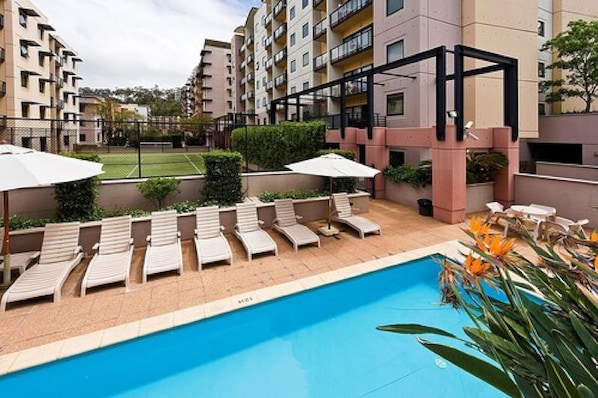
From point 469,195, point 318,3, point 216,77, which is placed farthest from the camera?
point 216,77

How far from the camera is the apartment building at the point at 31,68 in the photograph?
102ft

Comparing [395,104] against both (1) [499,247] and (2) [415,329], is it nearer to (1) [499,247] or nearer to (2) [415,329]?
(1) [499,247]

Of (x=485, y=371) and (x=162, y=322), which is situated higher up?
(x=485, y=371)

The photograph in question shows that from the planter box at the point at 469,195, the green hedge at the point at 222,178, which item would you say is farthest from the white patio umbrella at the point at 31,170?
the planter box at the point at 469,195

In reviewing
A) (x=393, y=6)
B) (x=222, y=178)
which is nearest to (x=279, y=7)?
(x=393, y=6)

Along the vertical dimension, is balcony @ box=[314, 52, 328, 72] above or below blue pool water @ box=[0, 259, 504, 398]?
above

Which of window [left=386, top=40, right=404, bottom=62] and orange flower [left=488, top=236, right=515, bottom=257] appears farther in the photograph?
window [left=386, top=40, right=404, bottom=62]

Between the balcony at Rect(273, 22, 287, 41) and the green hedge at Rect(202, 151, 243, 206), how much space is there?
30242 millimetres

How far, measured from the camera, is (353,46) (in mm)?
23750

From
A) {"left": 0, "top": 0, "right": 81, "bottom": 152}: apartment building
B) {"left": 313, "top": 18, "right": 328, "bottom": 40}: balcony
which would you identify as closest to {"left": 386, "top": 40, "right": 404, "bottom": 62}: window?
{"left": 313, "top": 18, "right": 328, "bottom": 40}: balcony

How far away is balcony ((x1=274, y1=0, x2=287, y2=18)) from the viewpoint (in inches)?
1426

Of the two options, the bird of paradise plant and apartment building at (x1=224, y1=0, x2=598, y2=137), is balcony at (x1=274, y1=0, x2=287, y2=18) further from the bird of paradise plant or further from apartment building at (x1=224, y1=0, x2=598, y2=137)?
the bird of paradise plant

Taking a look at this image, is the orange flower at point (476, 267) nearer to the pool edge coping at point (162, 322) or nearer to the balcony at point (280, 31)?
the pool edge coping at point (162, 322)

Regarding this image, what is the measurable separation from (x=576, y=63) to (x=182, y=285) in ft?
92.8
